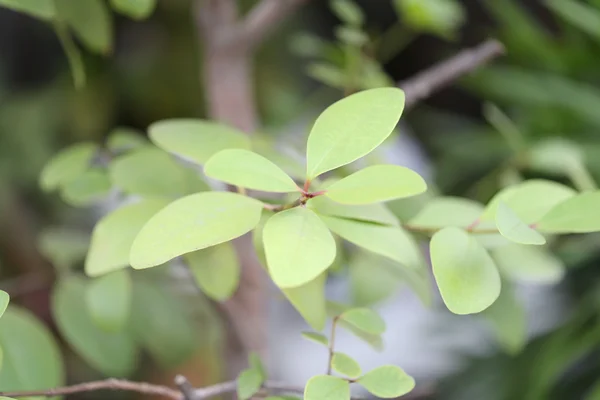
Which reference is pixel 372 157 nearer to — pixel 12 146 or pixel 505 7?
pixel 505 7

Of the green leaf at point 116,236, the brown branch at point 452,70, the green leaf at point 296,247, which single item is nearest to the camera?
the green leaf at point 296,247

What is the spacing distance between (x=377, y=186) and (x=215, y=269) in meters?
0.13

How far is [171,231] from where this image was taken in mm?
273

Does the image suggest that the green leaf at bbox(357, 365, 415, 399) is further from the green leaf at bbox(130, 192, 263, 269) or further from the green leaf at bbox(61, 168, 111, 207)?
the green leaf at bbox(61, 168, 111, 207)

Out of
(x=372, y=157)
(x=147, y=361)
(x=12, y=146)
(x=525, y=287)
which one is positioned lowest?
(x=147, y=361)

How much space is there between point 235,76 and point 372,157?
0.50ft

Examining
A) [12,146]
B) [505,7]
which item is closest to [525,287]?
[505,7]

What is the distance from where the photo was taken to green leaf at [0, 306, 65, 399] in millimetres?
406

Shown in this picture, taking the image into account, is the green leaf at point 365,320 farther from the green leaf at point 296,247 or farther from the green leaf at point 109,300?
the green leaf at point 109,300

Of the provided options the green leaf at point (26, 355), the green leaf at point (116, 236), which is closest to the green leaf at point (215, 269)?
the green leaf at point (116, 236)

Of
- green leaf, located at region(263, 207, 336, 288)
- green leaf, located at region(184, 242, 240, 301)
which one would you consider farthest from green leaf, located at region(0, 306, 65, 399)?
green leaf, located at region(263, 207, 336, 288)

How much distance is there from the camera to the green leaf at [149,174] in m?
0.40

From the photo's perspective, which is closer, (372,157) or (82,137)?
(372,157)

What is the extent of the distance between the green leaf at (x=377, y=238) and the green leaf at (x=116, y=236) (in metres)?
0.12
